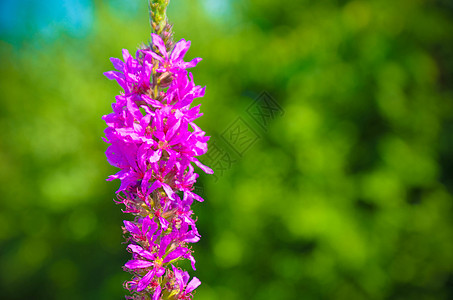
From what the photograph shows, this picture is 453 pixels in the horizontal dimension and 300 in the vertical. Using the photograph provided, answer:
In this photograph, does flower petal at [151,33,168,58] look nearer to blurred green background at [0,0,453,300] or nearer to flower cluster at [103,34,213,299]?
flower cluster at [103,34,213,299]

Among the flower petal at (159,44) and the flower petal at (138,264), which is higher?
the flower petal at (159,44)

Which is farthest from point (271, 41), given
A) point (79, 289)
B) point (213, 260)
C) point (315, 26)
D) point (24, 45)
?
point (79, 289)

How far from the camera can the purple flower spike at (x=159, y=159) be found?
6.47ft

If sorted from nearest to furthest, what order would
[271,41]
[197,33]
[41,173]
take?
[271,41] → [197,33] → [41,173]

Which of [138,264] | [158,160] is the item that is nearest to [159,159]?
[158,160]

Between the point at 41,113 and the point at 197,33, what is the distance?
11.2 ft

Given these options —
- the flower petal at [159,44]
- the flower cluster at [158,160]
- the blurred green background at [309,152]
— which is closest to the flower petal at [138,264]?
the flower cluster at [158,160]

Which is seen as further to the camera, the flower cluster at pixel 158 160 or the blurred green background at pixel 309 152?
the blurred green background at pixel 309 152

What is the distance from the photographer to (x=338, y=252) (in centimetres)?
572

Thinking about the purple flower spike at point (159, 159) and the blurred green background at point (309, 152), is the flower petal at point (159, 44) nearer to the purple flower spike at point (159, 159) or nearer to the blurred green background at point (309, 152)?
the purple flower spike at point (159, 159)

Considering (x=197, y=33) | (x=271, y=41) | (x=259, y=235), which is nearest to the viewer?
(x=259, y=235)

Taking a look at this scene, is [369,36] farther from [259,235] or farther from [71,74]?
[71,74]

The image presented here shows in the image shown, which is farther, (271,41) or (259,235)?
(271,41)

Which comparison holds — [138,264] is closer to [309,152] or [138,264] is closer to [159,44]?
[159,44]
